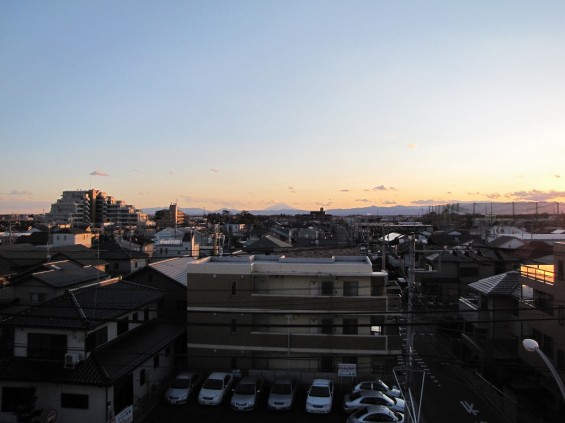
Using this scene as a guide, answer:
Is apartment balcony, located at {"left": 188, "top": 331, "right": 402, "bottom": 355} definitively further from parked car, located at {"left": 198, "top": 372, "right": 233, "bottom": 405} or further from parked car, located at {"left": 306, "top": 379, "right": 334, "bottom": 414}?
parked car, located at {"left": 306, "top": 379, "right": 334, "bottom": 414}

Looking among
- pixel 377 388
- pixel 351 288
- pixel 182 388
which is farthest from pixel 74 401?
pixel 351 288

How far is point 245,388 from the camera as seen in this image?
12883 millimetres

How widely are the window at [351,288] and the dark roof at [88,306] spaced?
22.3 feet

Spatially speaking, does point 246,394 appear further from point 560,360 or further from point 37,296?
point 37,296

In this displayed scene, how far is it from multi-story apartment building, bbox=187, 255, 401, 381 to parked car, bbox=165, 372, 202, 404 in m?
1.04

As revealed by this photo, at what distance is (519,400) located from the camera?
37.7 feet

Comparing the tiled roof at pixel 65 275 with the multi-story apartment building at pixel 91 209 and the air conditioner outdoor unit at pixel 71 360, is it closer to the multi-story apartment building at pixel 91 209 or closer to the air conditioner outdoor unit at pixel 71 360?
the air conditioner outdoor unit at pixel 71 360

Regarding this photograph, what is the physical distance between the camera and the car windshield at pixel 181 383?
1313 cm

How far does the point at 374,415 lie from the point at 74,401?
25.4ft

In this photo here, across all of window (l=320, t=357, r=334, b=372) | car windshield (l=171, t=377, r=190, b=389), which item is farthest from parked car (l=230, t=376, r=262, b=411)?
window (l=320, t=357, r=334, b=372)

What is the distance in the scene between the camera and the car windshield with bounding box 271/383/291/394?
41.8 ft

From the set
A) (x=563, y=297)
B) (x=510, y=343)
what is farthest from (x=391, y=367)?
(x=563, y=297)

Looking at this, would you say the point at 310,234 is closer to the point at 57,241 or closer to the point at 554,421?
the point at 57,241

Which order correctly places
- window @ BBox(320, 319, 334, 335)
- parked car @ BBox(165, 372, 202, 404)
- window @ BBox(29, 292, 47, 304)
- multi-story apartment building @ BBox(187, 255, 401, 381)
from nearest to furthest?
1. parked car @ BBox(165, 372, 202, 404)
2. multi-story apartment building @ BBox(187, 255, 401, 381)
3. window @ BBox(320, 319, 334, 335)
4. window @ BBox(29, 292, 47, 304)
